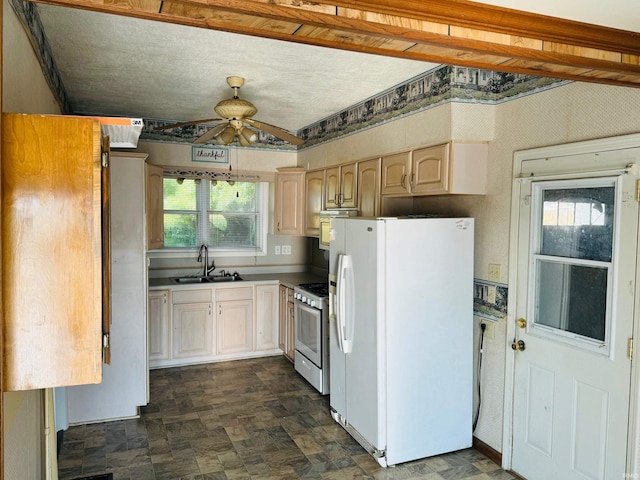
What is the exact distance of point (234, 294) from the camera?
209 inches

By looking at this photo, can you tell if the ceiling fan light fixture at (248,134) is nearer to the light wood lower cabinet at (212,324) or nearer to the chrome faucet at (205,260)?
the light wood lower cabinet at (212,324)

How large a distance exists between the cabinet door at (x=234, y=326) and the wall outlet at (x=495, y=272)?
2.95 m

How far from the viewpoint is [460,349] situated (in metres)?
3.31

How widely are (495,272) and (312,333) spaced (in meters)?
1.92

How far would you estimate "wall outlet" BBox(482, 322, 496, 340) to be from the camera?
3.23 meters

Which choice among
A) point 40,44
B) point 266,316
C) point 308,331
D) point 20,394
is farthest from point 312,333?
point 40,44

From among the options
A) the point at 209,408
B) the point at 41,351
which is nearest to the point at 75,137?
the point at 41,351

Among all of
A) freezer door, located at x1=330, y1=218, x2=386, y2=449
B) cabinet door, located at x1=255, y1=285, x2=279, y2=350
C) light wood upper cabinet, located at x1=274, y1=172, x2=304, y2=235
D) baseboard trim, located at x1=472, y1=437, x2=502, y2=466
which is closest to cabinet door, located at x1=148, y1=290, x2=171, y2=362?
cabinet door, located at x1=255, y1=285, x2=279, y2=350

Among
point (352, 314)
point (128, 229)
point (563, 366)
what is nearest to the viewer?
point (563, 366)

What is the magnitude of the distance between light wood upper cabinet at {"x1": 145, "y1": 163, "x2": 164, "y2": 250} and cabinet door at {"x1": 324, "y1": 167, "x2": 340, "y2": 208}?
1737mm

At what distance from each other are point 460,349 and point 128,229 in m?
2.77

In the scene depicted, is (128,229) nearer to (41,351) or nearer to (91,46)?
(91,46)

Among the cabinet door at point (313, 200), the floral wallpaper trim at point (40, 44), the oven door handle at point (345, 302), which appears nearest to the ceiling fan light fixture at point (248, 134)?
the oven door handle at point (345, 302)

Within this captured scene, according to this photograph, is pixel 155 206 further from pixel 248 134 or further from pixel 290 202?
pixel 248 134
